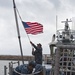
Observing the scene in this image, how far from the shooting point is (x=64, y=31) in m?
15.2

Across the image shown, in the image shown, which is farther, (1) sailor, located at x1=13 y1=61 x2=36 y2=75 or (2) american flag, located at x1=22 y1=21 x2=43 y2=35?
(2) american flag, located at x1=22 y1=21 x2=43 y2=35

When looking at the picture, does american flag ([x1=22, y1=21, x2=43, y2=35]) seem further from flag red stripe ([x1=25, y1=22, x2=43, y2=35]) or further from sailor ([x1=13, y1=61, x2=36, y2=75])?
sailor ([x1=13, y1=61, x2=36, y2=75])

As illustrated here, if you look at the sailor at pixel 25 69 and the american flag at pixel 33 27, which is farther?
the american flag at pixel 33 27

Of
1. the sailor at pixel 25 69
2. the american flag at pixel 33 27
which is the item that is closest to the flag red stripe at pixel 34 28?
the american flag at pixel 33 27

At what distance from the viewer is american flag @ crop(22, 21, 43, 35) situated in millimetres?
13781

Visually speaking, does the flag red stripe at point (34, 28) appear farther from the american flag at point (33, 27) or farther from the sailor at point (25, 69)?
the sailor at point (25, 69)

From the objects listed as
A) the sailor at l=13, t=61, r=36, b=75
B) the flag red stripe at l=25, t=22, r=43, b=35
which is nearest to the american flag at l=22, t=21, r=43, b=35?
the flag red stripe at l=25, t=22, r=43, b=35

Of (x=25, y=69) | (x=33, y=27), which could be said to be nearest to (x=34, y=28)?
(x=33, y=27)

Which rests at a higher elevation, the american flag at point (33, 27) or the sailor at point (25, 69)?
the american flag at point (33, 27)

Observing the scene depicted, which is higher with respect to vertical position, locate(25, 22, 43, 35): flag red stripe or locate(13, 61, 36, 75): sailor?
locate(25, 22, 43, 35): flag red stripe

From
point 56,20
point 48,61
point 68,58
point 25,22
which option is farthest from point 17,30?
point 68,58

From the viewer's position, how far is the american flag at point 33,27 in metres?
13.8

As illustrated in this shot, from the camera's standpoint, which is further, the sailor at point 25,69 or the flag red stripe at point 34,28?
the flag red stripe at point 34,28

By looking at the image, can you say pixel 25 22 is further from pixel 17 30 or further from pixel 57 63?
pixel 57 63
